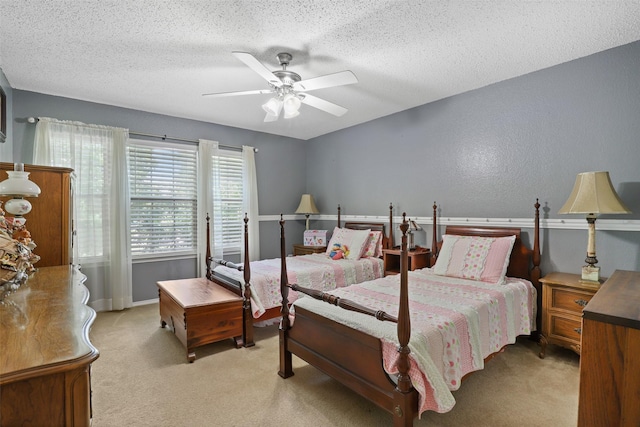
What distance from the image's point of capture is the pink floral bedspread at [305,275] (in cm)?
313

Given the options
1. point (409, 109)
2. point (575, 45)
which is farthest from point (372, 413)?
point (409, 109)

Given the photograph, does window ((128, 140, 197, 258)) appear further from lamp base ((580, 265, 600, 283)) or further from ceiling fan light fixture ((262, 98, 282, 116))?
lamp base ((580, 265, 600, 283))

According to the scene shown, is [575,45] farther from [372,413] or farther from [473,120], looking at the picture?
[372,413]

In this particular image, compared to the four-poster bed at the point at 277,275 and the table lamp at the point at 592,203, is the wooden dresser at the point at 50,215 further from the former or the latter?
the table lamp at the point at 592,203

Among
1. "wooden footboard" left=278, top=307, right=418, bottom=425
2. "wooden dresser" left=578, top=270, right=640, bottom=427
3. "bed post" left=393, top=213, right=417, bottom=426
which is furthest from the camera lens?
"wooden footboard" left=278, top=307, right=418, bottom=425

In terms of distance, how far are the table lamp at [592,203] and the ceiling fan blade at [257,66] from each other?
2.61m

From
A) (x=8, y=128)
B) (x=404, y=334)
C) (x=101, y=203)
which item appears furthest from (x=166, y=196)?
(x=404, y=334)

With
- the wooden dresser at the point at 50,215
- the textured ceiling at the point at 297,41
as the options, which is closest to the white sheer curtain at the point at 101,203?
the textured ceiling at the point at 297,41

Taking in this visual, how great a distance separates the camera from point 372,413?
198cm

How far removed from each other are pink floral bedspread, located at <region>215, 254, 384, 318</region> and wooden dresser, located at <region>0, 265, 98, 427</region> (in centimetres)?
195

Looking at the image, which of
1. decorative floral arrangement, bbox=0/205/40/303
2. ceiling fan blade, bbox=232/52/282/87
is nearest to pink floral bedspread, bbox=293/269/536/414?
decorative floral arrangement, bbox=0/205/40/303

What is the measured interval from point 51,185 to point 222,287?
1.75m

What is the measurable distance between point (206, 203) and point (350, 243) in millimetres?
2161

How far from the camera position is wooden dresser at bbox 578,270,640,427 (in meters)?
1.05
